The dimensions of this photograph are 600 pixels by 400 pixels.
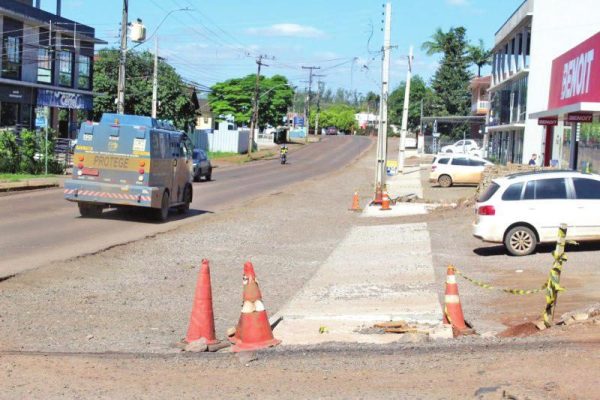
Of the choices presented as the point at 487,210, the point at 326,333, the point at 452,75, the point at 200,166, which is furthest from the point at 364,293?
the point at 452,75

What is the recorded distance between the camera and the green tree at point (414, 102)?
11019 centimetres

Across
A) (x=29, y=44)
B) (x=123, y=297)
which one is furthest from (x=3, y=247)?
(x=29, y=44)

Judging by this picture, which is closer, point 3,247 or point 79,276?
point 79,276

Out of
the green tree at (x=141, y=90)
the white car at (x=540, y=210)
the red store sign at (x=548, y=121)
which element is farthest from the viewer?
the green tree at (x=141, y=90)

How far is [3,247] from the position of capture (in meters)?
15.7

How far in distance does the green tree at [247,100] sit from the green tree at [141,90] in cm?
3210

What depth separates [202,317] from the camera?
8.55 meters

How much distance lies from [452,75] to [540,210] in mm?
91536

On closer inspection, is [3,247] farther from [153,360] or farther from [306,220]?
[306,220]

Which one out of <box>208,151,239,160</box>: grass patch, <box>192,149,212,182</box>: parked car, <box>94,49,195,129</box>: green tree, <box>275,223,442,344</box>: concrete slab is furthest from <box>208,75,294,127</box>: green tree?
<box>275,223,442,344</box>: concrete slab

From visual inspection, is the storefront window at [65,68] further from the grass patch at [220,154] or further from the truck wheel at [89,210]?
the truck wheel at [89,210]

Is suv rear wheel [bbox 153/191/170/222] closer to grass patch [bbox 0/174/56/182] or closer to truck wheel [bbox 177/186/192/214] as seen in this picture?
truck wheel [bbox 177/186/192/214]

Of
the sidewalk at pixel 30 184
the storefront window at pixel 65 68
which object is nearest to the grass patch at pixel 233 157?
the storefront window at pixel 65 68

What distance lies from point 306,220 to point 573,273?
12.6 meters
